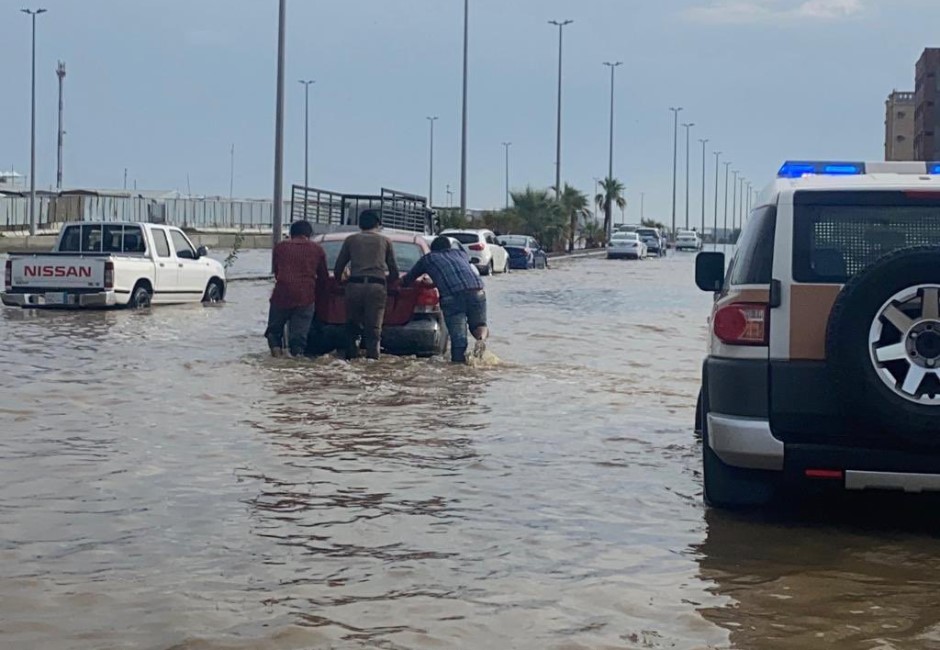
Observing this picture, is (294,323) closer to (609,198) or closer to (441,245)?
(441,245)

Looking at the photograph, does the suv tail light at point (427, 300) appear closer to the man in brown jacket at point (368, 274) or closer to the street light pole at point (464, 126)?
the man in brown jacket at point (368, 274)

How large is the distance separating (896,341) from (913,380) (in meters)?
0.19

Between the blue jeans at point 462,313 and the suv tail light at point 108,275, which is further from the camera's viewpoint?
the suv tail light at point 108,275

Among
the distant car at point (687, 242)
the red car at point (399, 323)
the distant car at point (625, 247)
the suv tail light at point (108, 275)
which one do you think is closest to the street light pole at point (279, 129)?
the suv tail light at point (108, 275)

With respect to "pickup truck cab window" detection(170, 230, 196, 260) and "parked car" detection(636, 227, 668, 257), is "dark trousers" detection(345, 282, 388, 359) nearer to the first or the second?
"pickup truck cab window" detection(170, 230, 196, 260)

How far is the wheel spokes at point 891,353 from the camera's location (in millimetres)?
6840

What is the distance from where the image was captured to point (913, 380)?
684cm

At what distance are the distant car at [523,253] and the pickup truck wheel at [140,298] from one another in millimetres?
27601

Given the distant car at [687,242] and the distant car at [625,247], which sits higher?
the distant car at [687,242]

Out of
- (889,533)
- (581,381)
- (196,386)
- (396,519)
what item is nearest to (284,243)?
(196,386)

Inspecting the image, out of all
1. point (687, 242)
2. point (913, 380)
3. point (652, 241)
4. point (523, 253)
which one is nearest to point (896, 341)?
point (913, 380)

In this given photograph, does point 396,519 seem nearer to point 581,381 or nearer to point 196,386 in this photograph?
point 196,386

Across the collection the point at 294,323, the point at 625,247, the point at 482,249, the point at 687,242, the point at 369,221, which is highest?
the point at 687,242

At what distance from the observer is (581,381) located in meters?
15.5
